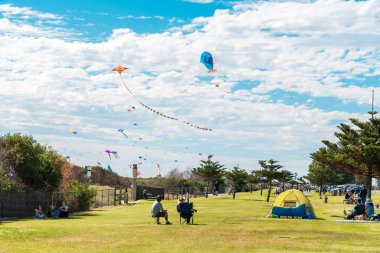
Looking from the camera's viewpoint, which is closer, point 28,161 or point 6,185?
point 6,185

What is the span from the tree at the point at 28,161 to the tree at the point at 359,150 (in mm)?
20667

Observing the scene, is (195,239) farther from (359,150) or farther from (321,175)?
(321,175)

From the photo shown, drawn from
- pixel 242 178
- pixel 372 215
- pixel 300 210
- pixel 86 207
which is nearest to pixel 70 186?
pixel 86 207

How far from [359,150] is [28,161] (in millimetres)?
22668

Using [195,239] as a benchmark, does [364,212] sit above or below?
above

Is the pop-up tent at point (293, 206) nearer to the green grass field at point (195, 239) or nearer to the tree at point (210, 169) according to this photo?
the green grass field at point (195, 239)

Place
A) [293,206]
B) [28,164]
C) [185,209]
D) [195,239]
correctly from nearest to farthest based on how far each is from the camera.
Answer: [195,239] < [185,209] < [293,206] < [28,164]

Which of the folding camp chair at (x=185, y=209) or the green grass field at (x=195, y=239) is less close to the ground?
the folding camp chair at (x=185, y=209)

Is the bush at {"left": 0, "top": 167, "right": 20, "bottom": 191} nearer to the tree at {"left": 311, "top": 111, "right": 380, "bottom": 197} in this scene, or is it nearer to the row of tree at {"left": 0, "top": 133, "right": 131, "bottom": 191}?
the row of tree at {"left": 0, "top": 133, "right": 131, "bottom": 191}

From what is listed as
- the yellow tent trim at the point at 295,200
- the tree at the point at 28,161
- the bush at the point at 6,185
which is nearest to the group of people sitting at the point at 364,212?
the yellow tent trim at the point at 295,200

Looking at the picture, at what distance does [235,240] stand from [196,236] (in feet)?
5.33

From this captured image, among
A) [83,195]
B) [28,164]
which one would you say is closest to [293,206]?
[83,195]

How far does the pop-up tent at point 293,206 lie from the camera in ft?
103

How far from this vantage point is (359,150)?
40500 millimetres
